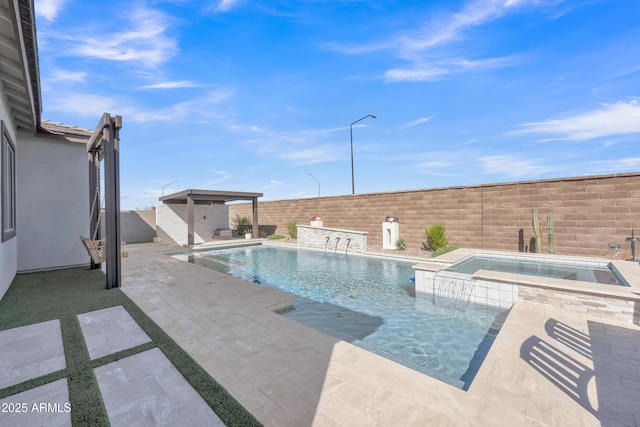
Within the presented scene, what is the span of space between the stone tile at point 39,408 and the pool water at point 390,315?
9.25 ft

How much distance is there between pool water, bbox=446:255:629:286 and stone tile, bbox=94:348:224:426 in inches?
225

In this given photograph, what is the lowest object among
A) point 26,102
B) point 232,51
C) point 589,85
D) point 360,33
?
point 26,102

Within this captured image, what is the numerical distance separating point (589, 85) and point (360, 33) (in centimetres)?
711

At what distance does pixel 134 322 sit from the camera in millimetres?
3738

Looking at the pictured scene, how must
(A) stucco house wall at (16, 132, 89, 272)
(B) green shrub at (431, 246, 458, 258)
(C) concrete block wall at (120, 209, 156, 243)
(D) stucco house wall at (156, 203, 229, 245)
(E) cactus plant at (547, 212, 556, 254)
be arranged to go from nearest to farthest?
(A) stucco house wall at (16, 132, 89, 272), (E) cactus plant at (547, 212, 556, 254), (B) green shrub at (431, 246, 458, 258), (D) stucco house wall at (156, 203, 229, 245), (C) concrete block wall at (120, 209, 156, 243)

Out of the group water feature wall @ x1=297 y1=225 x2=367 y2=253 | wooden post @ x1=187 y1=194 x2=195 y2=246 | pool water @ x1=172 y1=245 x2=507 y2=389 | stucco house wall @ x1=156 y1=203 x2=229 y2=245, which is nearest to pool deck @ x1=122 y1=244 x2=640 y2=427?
pool water @ x1=172 y1=245 x2=507 y2=389

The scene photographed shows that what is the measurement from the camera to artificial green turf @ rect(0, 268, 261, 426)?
2.03 m

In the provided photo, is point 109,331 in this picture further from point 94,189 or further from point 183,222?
point 183,222

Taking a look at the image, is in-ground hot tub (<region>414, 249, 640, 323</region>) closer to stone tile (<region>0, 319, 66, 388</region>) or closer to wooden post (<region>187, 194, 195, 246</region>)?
stone tile (<region>0, 319, 66, 388</region>)

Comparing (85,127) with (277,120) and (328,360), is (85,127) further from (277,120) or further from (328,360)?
(328,360)

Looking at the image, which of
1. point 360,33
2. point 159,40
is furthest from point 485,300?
point 159,40

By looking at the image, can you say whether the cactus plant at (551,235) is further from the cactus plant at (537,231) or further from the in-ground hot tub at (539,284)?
the in-ground hot tub at (539,284)

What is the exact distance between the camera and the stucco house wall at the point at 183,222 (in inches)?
567

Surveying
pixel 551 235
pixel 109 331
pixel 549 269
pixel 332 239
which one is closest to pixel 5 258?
pixel 109 331
